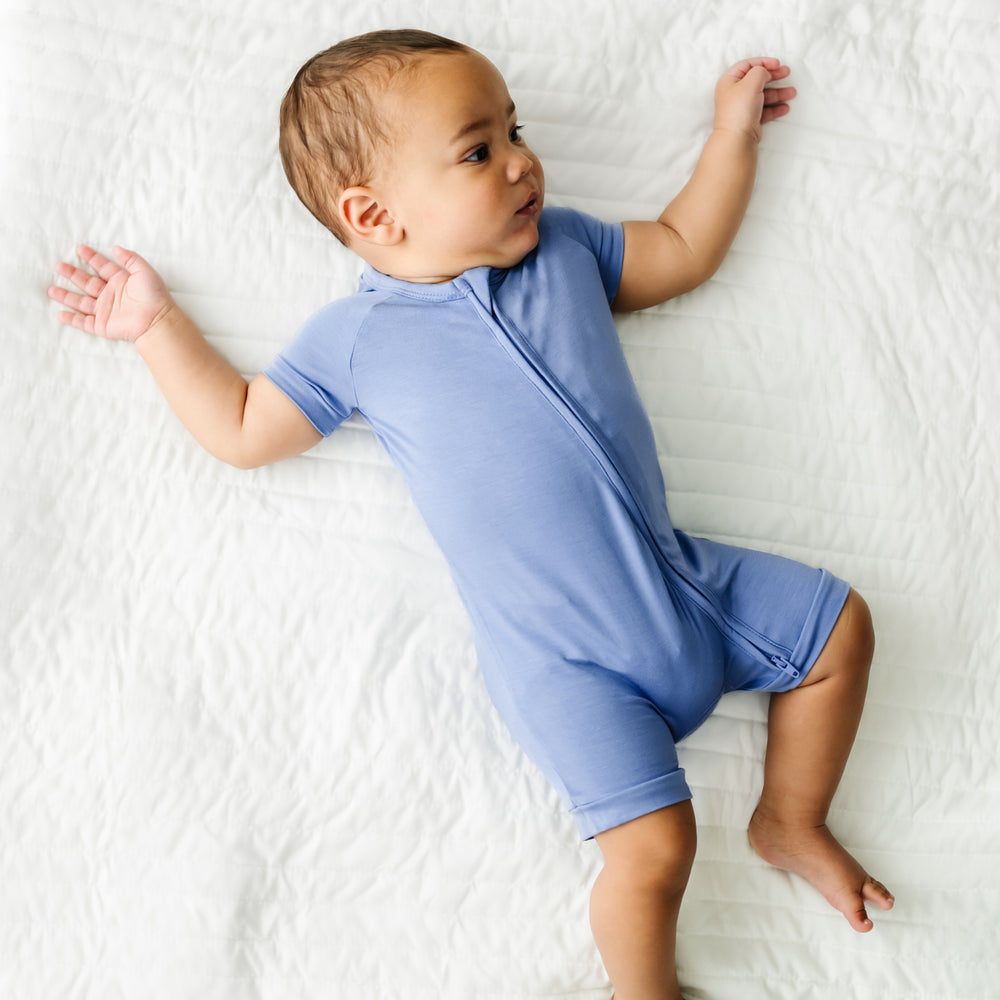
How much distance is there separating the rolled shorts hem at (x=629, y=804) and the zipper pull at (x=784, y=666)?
0.56ft

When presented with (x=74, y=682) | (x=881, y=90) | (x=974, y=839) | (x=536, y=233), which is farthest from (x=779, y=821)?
(x=881, y=90)

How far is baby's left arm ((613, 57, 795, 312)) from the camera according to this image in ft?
3.76

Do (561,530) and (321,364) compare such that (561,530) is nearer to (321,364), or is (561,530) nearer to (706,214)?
(321,364)

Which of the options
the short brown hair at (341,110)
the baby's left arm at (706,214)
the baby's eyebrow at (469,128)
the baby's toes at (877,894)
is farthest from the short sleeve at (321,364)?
the baby's toes at (877,894)

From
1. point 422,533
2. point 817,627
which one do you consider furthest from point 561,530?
point 817,627

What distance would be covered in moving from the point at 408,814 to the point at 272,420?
48 cm

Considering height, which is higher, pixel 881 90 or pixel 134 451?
pixel 881 90

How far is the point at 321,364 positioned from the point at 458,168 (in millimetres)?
265

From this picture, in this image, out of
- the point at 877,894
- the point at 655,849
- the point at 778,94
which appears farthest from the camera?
the point at 778,94

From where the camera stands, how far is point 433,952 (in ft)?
3.58

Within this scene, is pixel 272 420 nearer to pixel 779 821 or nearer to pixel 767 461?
pixel 767 461

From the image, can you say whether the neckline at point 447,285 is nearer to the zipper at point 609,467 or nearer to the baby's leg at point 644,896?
the zipper at point 609,467

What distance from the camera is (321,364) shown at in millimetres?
1089

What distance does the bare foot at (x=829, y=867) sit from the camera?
108cm
